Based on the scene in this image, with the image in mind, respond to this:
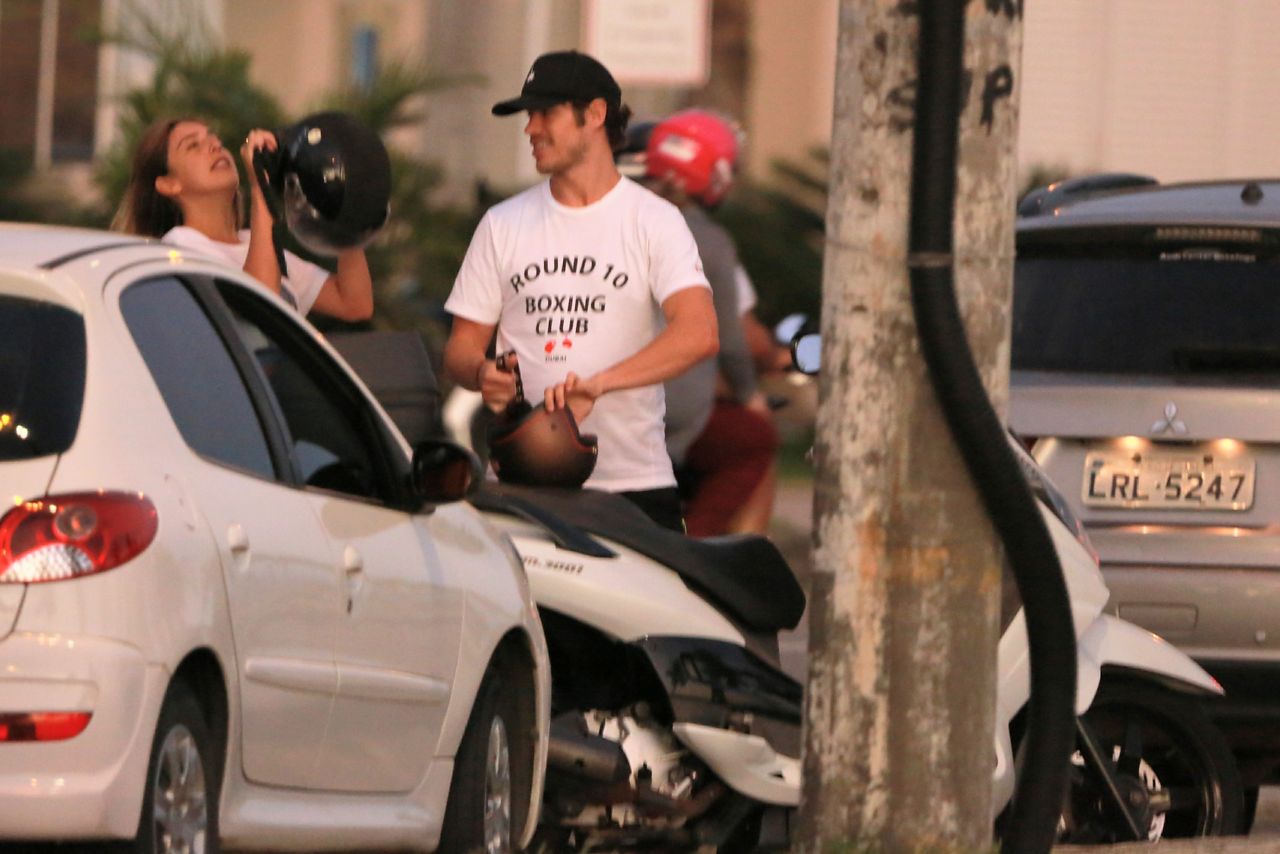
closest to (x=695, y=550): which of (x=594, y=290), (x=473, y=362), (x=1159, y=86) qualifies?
(x=594, y=290)

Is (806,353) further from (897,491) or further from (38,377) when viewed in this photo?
(38,377)

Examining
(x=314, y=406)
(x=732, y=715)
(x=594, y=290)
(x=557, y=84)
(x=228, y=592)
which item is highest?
(x=557, y=84)

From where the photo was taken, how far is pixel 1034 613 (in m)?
5.59

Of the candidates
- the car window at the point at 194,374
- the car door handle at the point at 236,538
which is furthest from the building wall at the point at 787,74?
the car door handle at the point at 236,538

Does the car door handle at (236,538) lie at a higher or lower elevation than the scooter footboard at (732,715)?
higher

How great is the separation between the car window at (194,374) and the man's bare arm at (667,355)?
5.26 ft

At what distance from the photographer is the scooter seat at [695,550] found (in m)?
6.75

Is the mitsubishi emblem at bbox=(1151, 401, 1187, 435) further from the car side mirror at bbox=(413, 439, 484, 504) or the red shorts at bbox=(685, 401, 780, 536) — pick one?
the car side mirror at bbox=(413, 439, 484, 504)

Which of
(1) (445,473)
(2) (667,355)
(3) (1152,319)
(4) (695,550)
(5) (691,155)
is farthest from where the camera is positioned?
(5) (691,155)

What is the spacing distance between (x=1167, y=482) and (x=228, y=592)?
373cm

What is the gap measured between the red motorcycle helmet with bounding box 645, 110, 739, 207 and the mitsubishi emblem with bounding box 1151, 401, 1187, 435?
2.41 metres

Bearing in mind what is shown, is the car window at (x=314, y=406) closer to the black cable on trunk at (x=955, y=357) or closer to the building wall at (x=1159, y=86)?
the black cable on trunk at (x=955, y=357)

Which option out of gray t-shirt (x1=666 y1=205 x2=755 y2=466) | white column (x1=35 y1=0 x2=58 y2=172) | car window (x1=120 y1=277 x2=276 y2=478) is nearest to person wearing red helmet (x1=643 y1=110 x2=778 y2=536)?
gray t-shirt (x1=666 y1=205 x2=755 y2=466)

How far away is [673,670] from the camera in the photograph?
21.5ft
